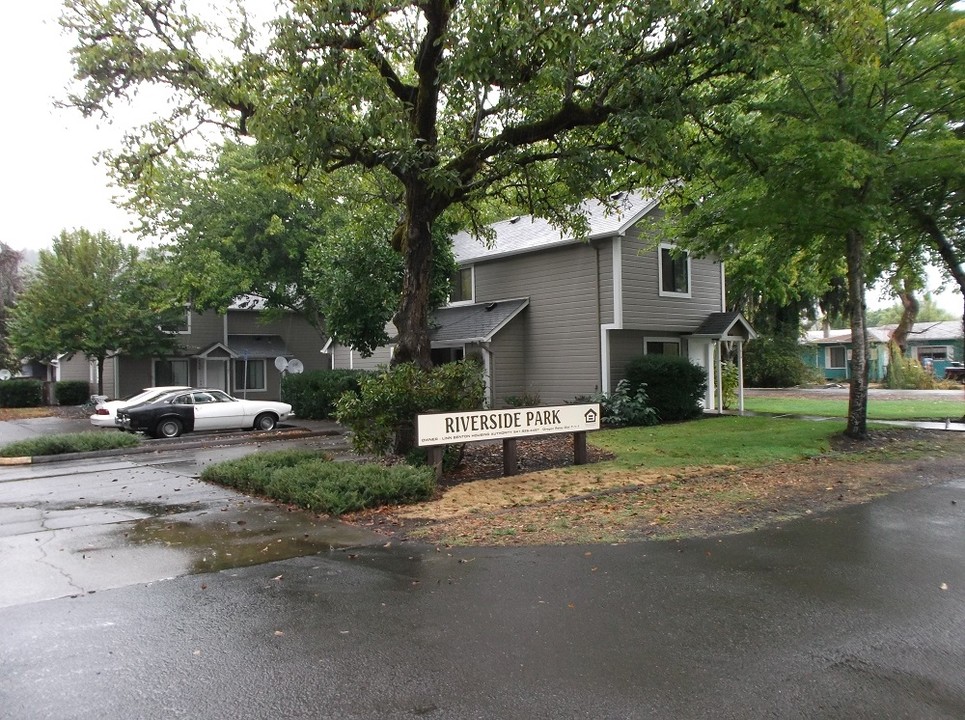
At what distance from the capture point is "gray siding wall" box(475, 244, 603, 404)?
20.5 metres

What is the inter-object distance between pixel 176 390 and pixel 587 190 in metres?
13.7

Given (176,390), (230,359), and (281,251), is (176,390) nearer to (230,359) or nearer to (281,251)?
(281,251)

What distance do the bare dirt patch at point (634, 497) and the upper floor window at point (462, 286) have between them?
12.1m

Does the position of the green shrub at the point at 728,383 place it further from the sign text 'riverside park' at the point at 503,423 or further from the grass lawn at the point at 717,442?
the sign text 'riverside park' at the point at 503,423

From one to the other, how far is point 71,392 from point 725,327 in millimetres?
30979

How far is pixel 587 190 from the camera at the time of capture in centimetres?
1388

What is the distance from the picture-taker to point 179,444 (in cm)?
1755

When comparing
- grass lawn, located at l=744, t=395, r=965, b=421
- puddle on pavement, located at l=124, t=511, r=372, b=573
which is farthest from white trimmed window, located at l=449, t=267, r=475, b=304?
puddle on pavement, located at l=124, t=511, r=372, b=573

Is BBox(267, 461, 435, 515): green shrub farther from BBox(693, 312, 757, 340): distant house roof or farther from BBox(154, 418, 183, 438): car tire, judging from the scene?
BBox(693, 312, 757, 340): distant house roof

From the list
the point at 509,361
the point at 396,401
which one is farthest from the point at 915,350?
the point at 396,401

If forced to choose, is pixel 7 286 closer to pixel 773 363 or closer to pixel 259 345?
pixel 259 345

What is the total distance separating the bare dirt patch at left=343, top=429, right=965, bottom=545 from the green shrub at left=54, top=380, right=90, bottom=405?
29.2m

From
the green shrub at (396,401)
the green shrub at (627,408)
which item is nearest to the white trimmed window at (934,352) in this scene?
→ the green shrub at (627,408)

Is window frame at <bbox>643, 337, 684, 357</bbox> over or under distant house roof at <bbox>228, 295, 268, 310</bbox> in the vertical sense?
under
